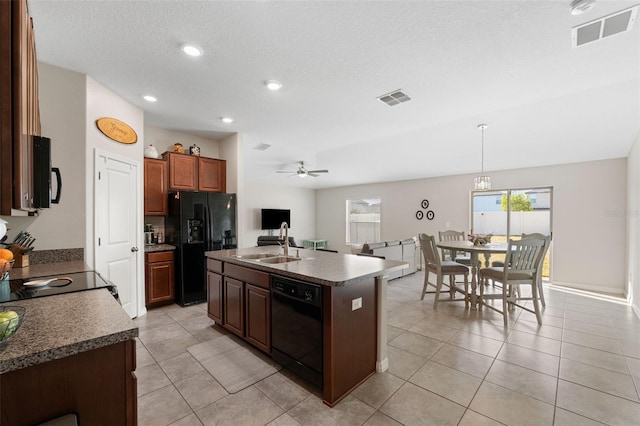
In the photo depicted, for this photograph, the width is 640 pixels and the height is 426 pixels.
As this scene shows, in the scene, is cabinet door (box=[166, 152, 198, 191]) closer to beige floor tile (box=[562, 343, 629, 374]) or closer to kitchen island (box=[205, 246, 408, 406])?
kitchen island (box=[205, 246, 408, 406])

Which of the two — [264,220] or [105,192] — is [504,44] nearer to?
[105,192]

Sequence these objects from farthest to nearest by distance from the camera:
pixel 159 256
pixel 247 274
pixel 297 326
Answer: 1. pixel 159 256
2. pixel 247 274
3. pixel 297 326

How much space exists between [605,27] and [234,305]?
156 inches

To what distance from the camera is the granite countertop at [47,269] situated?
1999 mm

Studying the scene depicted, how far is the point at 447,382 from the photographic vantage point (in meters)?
2.12

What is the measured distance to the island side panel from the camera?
1.85m

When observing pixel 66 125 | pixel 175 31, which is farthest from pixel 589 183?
pixel 66 125

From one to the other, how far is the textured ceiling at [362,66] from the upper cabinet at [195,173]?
19.2 inches

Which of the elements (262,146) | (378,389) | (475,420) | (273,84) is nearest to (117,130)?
(273,84)

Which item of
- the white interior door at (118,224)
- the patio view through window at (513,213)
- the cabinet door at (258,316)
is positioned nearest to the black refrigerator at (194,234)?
the white interior door at (118,224)

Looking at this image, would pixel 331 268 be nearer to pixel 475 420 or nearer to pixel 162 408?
pixel 475 420

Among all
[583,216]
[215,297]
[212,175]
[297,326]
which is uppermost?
[212,175]

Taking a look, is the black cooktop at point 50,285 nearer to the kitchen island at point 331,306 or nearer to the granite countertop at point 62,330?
the granite countertop at point 62,330

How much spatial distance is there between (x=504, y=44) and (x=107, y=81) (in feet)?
12.6
